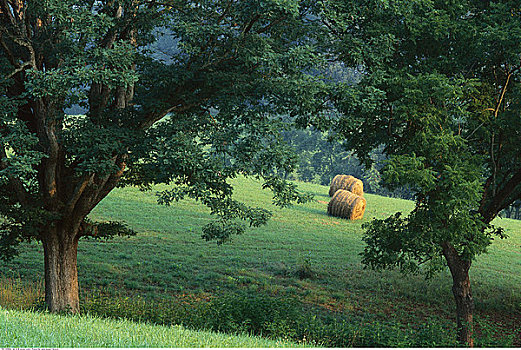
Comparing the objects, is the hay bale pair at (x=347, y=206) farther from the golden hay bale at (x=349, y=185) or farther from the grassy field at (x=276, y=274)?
the grassy field at (x=276, y=274)

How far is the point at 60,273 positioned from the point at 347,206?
88.7 ft

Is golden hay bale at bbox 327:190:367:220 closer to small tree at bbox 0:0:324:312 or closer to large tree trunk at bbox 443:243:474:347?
large tree trunk at bbox 443:243:474:347

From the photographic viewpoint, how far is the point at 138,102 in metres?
12.0

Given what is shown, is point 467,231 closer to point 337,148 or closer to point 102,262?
point 102,262

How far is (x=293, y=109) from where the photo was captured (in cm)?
1089

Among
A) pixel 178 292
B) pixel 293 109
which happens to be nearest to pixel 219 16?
pixel 293 109

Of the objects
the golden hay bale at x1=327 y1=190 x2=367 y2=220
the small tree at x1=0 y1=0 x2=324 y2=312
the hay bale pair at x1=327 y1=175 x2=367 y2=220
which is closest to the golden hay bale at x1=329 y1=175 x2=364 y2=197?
the hay bale pair at x1=327 y1=175 x2=367 y2=220

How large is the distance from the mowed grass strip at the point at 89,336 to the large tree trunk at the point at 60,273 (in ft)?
15.8

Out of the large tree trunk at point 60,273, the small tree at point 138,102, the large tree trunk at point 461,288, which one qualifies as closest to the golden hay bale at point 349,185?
the large tree trunk at point 461,288

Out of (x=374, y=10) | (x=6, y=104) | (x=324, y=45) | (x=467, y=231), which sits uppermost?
(x=374, y=10)

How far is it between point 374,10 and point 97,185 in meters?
7.77

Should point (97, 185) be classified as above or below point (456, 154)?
below

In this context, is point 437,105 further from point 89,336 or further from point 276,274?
point 276,274

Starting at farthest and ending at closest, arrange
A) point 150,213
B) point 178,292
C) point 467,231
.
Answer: point 150,213
point 178,292
point 467,231
